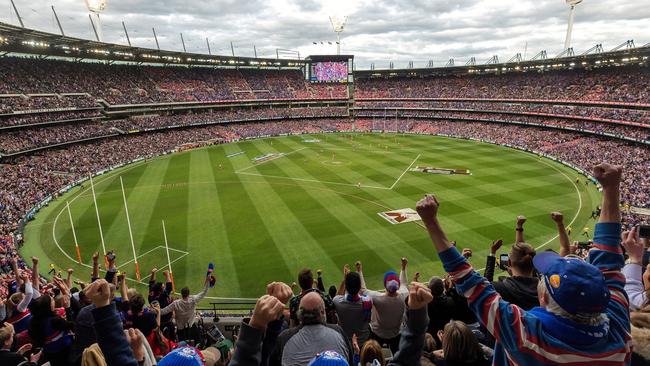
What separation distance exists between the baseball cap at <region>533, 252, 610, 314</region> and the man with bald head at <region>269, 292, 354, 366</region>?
1.98m

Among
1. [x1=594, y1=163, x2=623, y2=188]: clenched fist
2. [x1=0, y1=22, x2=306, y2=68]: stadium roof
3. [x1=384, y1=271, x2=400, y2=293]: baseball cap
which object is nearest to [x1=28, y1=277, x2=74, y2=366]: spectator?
[x1=384, y1=271, x2=400, y2=293]: baseball cap

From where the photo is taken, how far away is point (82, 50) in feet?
208

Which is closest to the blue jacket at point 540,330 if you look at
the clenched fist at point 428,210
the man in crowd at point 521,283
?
the clenched fist at point 428,210

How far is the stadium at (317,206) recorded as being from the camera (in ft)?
11.7

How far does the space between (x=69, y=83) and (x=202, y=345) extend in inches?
2783

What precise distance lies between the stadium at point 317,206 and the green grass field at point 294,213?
28 centimetres

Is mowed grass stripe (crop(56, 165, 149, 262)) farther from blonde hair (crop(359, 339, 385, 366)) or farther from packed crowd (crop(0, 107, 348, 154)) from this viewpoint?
blonde hair (crop(359, 339, 385, 366))

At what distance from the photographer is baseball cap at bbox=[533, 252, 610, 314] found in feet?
8.50

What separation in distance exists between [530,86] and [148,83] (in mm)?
86290

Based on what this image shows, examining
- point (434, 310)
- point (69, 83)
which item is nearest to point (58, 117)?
point (69, 83)

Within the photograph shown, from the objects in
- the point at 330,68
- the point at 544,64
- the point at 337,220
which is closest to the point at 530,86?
the point at 544,64

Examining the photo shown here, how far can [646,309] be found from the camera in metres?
4.35

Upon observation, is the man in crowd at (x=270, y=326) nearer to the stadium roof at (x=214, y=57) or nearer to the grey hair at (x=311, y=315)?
the grey hair at (x=311, y=315)

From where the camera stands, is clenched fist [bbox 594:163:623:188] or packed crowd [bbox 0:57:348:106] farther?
packed crowd [bbox 0:57:348:106]
